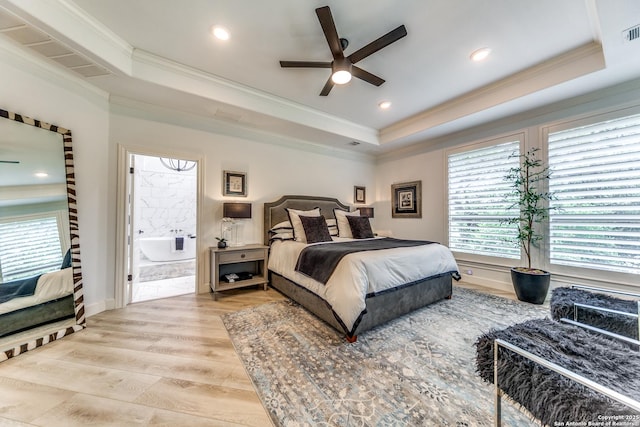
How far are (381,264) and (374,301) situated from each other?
37cm

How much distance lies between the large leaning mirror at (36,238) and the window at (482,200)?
213 inches

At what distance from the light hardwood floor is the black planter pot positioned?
3.49 m

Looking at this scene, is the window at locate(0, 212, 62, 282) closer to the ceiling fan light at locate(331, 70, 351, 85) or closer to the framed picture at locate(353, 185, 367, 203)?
the ceiling fan light at locate(331, 70, 351, 85)

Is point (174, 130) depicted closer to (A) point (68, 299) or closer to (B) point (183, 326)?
(A) point (68, 299)

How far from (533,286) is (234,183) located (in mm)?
4517

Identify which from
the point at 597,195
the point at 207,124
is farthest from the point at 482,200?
the point at 207,124

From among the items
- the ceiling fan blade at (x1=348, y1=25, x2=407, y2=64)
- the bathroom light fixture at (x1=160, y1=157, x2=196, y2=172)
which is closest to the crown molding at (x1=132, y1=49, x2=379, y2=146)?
the ceiling fan blade at (x1=348, y1=25, x2=407, y2=64)

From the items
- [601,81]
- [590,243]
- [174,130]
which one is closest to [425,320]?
[590,243]

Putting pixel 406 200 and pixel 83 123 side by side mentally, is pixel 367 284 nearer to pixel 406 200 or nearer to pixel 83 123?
pixel 406 200

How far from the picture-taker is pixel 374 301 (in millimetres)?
2271

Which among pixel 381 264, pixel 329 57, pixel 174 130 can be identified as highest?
pixel 329 57

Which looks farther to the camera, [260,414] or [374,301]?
[374,301]

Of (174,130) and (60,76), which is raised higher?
(60,76)

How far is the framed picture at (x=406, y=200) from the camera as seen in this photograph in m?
4.79
